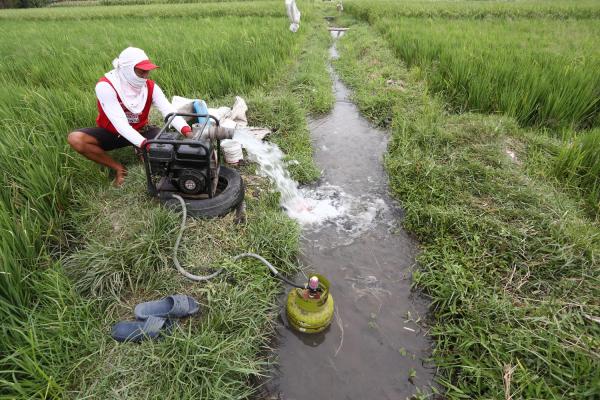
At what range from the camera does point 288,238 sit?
9.37 ft

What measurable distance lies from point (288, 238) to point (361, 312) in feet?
2.85

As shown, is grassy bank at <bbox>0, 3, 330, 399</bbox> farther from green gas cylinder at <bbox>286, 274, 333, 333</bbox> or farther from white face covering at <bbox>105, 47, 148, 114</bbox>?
white face covering at <bbox>105, 47, 148, 114</bbox>

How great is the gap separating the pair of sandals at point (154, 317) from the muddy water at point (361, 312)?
2.28ft

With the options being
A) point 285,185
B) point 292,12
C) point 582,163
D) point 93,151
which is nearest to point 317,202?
point 285,185

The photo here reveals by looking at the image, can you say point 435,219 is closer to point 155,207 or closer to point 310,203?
point 310,203

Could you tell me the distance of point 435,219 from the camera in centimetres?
308

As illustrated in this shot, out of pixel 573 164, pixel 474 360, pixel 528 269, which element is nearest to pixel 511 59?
pixel 573 164

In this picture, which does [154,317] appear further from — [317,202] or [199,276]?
[317,202]

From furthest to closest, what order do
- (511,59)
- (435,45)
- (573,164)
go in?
(435,45)
(511,59)
(573,164)

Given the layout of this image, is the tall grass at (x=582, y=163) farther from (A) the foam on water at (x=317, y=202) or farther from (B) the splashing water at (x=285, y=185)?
(B) the splashing water at (x=285, y=185)

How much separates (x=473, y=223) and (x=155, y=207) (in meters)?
2.79

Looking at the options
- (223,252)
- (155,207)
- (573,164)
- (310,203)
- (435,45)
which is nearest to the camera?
(223,252)

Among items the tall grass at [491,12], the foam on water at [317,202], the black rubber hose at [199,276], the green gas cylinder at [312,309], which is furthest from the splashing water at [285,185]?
the tall grass at [491,12]

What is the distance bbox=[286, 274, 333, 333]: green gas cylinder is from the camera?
217 cm
